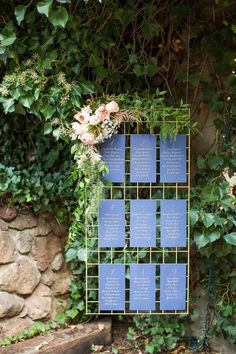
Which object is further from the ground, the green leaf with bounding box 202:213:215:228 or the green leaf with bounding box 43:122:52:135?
the green leaf with bounding box 43:122:52:135

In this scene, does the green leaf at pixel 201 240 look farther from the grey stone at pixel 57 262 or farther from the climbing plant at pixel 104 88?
the grey stone at pixel 57 262

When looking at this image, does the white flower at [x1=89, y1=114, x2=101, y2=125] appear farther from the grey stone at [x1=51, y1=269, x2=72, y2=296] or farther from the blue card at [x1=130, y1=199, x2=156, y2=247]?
the grey stone at [x1=51, y1=269, x2=72, y2=296]

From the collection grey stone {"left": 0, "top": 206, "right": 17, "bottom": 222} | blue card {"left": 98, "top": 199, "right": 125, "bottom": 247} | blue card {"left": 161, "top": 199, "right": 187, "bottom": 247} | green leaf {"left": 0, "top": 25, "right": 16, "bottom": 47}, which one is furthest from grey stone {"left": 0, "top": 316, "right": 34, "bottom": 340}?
green leaf {"left": 0, "top": 25, "right": 16, "bottom": 47}

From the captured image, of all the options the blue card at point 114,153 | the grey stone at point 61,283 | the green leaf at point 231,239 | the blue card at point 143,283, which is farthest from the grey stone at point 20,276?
the green leaf at point 231,239

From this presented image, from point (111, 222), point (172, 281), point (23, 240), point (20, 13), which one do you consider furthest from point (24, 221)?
point (20, 13)

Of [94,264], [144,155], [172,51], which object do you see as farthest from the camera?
[172,51]

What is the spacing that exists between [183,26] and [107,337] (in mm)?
1770

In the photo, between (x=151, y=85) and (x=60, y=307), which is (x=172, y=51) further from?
(x=60, y=307)

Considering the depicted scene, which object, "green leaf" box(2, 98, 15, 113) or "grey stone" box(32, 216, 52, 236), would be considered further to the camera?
"grey stone" box(32, 216, 52, 236)

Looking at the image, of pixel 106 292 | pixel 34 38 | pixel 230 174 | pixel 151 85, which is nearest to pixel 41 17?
pixel 34 38

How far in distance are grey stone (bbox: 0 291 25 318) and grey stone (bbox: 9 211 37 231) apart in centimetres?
36

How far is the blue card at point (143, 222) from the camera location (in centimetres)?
220

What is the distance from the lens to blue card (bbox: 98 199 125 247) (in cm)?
219

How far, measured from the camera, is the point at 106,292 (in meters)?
2.24
